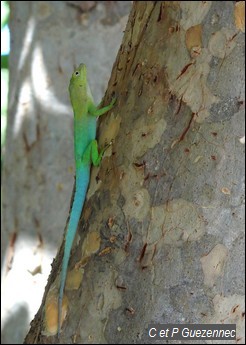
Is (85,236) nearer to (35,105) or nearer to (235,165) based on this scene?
(235,165)

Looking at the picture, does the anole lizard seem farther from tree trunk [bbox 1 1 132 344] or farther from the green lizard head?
tree trunk [bbox 1 1 132 344]

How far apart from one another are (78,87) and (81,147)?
1.10 ft

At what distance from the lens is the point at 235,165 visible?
1317 mm

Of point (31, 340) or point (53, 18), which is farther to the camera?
point (53, 18)

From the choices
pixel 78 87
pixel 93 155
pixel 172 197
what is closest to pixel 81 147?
pixel 78 87

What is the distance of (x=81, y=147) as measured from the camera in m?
2.21

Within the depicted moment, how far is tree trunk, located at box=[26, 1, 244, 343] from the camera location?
4.34 ft

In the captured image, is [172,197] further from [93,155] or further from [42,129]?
[42,129]

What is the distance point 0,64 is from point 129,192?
Result: 7.68 feet

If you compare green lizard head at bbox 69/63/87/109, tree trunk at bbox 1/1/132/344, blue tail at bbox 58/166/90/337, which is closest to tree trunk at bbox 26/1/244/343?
blue tail at bbox 58/166/90/337

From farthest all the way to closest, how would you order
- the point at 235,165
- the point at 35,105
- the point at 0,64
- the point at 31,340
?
the point at 0,64, the point at 35,105, the point at 31,340, the point at 235,165

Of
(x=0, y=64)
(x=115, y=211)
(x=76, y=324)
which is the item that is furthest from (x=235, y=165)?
(x=0, y=64)

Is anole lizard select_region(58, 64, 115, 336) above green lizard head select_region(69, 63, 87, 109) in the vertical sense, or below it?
below

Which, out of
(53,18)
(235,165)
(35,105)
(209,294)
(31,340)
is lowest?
(31,340)
